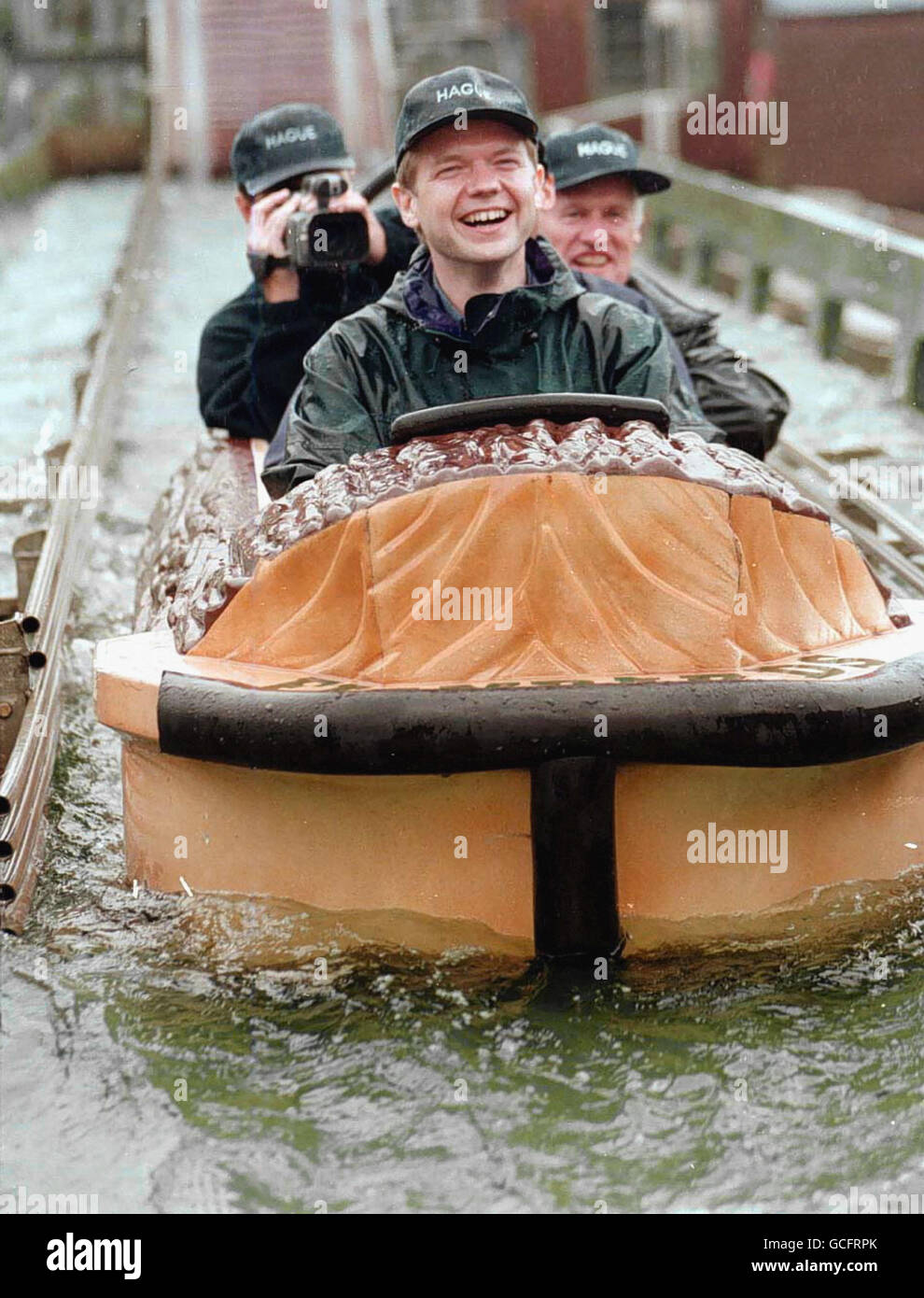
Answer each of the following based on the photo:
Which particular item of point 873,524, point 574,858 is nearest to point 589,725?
point 574,858

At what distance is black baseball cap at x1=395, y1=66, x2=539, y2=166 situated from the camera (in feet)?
10.9

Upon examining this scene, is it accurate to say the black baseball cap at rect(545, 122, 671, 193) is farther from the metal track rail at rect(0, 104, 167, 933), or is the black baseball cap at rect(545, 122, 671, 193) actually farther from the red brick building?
the red brick building

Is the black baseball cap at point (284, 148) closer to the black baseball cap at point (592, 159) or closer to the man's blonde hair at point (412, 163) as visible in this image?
the black baseball cap at point (592, 159)

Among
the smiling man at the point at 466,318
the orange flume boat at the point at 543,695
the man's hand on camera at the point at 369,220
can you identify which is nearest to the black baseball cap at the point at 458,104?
the smiling man at the point at 466,318

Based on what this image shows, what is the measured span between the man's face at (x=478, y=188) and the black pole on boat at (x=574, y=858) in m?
1.07

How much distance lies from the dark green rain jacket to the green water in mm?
934

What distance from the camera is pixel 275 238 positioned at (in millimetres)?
4648

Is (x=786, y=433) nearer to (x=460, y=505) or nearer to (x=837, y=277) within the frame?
(x=837, y=277)

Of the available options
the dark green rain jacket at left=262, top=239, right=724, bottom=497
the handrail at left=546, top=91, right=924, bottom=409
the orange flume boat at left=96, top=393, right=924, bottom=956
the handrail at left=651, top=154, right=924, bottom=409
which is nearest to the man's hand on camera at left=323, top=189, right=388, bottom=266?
the dark green rain jacket at left=262, top=239, right=724, bottom=497

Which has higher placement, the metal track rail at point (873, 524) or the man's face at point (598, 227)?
the man's face at point (598, 227)

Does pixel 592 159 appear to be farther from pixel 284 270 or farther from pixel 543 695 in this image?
pixel 543 695

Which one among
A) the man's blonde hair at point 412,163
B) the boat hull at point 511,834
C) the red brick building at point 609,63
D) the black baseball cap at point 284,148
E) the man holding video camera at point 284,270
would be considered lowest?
the red brick building at point 609,63

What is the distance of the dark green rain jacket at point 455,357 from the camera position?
349 cm

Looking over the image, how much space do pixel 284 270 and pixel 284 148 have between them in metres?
0.42
